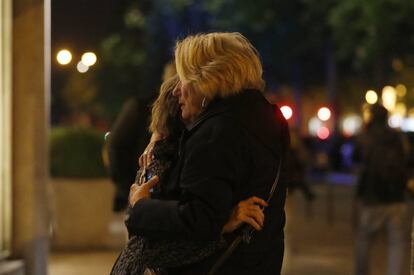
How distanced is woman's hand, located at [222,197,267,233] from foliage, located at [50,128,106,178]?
9.31 metres

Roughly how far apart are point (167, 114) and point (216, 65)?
392mm

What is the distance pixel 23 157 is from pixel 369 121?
3739 mm

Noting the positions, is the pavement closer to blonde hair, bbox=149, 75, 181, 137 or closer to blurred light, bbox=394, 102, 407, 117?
blonde hair, bbox=149, 75, 181, 137

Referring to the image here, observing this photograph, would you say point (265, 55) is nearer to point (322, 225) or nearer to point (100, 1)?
point (100, 1)

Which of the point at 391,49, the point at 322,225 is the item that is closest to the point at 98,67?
the point at 391,49

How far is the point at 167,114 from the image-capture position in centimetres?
339

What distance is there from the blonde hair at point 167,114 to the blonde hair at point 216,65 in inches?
10.0

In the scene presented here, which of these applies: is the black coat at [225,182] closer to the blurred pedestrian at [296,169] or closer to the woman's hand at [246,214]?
the woman's hand at [246,214]

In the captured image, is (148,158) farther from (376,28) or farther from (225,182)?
(376,28)

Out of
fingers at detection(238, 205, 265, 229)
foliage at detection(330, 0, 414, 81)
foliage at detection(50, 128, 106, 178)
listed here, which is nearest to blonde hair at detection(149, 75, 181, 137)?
fingers at detection(238, 205, 265, 229)

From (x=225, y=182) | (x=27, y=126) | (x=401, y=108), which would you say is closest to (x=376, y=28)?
(x=27, y=126)

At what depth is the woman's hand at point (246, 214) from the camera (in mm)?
3074

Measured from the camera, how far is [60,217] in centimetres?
1201

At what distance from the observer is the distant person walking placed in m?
8.66
